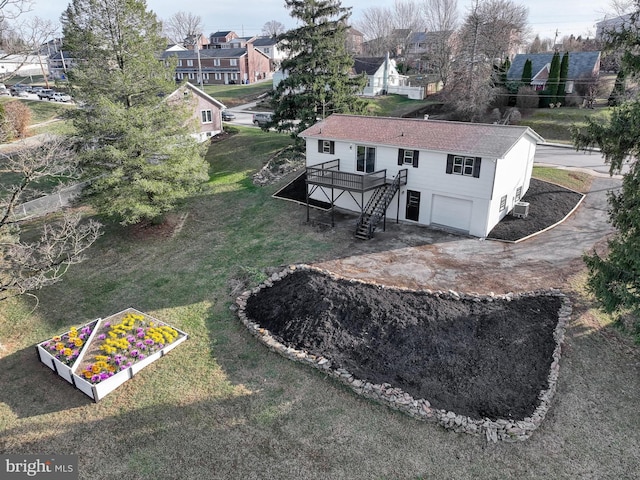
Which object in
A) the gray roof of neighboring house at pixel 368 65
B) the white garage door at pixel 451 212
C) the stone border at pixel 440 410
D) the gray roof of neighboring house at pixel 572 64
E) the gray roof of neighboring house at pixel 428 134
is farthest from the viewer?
the gray roof of neighboring house at pixel 368 65

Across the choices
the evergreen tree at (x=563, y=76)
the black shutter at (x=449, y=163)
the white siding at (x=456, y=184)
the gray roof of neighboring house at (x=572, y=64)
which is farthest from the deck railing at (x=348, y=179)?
the gray roof of neighboring house at (x=572, y=64)

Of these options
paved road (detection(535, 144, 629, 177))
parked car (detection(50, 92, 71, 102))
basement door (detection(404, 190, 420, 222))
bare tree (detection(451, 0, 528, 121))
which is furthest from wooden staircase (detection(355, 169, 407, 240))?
parked car (detection(50, 92, 71, 102))

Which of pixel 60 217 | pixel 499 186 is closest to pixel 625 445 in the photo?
pixel 499 186

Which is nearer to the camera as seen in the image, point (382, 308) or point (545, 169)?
point (382, 308)

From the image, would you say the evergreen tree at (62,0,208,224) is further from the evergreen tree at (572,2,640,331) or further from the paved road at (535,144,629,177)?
the paved road at (535,144,629,177)

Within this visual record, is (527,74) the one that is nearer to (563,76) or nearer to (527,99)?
(563,76)

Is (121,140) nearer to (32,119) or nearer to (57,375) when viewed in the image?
(57,375)

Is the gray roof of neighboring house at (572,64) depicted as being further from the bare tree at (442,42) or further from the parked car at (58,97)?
the parked car at (58,97)
